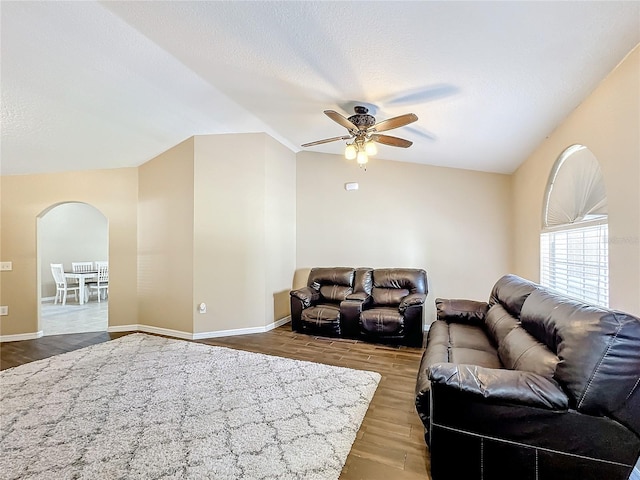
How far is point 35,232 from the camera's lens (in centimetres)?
462

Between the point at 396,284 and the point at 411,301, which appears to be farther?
the point at 396,284

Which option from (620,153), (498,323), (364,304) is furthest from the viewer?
(364,304)

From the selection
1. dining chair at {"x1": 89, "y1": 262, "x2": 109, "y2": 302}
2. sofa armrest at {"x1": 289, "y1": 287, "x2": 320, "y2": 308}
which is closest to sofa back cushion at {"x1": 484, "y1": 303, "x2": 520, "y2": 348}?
sofa armrest at {"x1": 289, "y1": 287, "x2": 320, "y2": 308}

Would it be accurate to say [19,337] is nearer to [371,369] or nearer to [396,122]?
[371,369]

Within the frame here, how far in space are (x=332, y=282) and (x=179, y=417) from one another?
310 centimetres

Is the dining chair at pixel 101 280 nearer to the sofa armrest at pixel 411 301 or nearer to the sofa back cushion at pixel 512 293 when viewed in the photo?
the sofa armrest at pixel 411 301

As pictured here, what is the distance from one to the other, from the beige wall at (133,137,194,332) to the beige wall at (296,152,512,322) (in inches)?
76.8

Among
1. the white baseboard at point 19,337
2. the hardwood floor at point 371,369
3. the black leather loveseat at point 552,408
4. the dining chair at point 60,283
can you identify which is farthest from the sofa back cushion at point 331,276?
the dining chair at point 60,283

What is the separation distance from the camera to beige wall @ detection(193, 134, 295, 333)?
4492mm

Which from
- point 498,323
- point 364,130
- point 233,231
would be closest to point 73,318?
point 233,231

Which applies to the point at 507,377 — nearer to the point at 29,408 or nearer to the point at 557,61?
the point at 557,61

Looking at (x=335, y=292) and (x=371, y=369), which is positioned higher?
(x=335, y=292)

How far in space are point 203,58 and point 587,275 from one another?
391cm

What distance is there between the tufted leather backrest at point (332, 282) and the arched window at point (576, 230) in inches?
102
